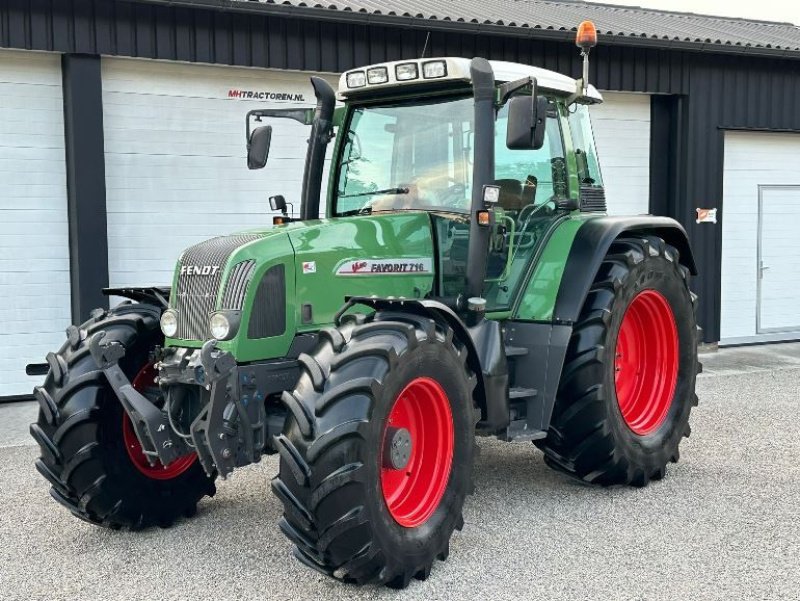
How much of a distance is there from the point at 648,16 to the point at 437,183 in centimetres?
1003

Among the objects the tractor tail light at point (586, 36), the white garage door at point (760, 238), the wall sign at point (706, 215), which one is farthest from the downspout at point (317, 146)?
the white garage door at point (760, 238)

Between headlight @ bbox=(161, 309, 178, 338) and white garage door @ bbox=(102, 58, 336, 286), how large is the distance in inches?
176

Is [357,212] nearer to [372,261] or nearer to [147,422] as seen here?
[372,261]

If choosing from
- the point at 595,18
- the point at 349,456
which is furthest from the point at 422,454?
the point at 595,18

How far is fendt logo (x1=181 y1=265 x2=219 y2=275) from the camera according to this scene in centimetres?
456

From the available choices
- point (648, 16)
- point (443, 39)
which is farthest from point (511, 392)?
point (648, 16)

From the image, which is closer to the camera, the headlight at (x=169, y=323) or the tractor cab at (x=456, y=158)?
the headlight at (x=169, y=323)

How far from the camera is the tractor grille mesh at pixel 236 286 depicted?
14.6 feet

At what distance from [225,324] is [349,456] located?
930 millimetres

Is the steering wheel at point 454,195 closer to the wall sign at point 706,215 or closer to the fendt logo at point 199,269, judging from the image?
the fendt logo at point 199,269

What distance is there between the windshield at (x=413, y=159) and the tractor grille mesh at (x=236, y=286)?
1106mm

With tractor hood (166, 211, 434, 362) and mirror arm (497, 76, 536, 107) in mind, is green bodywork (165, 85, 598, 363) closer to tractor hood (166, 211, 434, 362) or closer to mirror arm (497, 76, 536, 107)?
tractor hood (166, 211, 434, 362)

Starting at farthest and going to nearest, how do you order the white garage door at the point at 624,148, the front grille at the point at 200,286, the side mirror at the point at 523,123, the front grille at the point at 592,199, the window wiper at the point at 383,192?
the white garage door at the point at 624,148, the front grille at the point at 592,199, the window wiper at the point at 383,192, the side mirror at the point at 523,123, the front grille at the point at 200,286

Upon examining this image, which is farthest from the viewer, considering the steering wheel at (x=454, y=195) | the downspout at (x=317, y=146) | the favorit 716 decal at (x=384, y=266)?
the downspout at (x=317, y=146)
